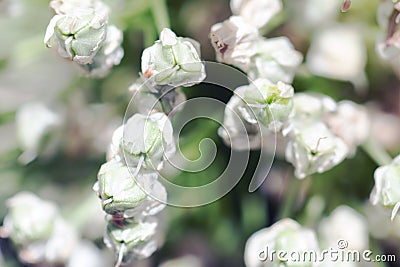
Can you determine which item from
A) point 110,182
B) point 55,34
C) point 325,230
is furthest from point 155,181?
point 325,230

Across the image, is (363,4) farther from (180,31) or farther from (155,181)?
(155,181)

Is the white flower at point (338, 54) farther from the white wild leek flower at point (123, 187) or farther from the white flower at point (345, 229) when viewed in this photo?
the white wild leek flower at point (123, 187)

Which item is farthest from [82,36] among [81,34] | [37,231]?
[37,231]

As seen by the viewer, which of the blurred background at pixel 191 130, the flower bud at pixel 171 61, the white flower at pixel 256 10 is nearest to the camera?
the flower bud at pixel 171 61

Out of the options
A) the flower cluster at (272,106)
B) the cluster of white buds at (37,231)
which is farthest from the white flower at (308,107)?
the cluster of white buds at (37,231)

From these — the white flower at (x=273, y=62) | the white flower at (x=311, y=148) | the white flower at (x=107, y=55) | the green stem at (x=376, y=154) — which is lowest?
the green stem at (x=376, y=154)

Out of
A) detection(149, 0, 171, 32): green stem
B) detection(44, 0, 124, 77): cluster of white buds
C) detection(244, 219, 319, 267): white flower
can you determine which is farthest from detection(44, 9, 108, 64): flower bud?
detection(244, 219, 319, 267): white flower
